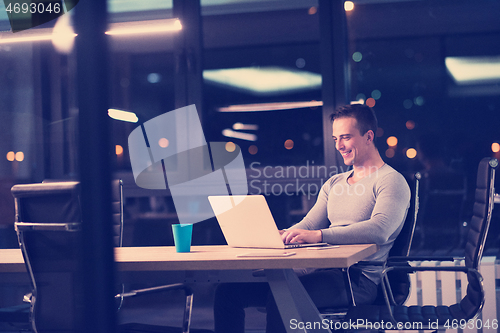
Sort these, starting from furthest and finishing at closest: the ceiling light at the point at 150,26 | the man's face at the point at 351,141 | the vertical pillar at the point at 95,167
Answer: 1. the ceiling light at the point at 150,26
2. the man's face at the point at 351,141
3. the vertical pillar at the point at 95,167

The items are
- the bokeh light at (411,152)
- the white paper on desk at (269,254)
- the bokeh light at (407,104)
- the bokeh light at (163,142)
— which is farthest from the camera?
the bokeh light at (411,152)

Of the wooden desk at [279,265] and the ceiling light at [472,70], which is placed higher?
the ceiling light at [472,70]

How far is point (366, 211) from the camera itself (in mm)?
2182

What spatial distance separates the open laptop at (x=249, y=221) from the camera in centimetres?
172

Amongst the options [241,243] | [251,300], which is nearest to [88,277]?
[241,243]

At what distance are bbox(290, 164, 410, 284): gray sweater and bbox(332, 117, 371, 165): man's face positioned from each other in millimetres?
115

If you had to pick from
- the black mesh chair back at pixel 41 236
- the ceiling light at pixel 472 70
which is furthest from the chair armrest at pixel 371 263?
the ceiling light at pixel 472 70

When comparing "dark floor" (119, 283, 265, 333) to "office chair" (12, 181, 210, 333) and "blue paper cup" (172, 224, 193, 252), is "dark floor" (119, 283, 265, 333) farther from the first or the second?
"office chair" (12, 181, 210, 333)

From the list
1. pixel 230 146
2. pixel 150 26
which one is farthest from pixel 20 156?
pixel 230 146

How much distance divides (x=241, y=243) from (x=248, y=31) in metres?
2.59

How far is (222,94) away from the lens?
4.12 meters

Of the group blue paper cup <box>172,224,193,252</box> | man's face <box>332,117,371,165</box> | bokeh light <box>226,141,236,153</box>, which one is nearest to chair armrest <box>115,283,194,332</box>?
blue paper cup <box>172,224,193,252</box>

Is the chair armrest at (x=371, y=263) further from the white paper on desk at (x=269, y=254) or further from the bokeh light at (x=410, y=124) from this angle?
the bokeh light at (x=410, y=124)

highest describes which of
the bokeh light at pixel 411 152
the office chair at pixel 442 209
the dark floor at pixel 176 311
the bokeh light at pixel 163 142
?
the bokeh light at pixel 163 142
